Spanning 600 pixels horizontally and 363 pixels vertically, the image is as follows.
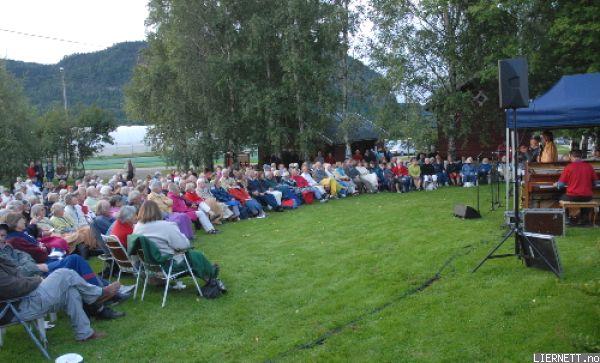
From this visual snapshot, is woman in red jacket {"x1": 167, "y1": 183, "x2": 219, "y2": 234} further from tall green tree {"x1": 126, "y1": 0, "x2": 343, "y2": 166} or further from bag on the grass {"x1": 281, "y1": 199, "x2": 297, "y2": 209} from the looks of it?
tall green tree {"x1": 126, "y1": 0, "x2": 343, "y2": 166}

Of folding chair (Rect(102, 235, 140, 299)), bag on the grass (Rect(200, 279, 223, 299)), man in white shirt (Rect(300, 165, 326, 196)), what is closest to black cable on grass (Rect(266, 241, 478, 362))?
bag on the grass (Rect(200, 279, 223, 299))

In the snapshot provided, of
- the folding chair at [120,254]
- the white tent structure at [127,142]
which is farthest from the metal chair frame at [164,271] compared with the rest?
the white tent structure at [127,142]

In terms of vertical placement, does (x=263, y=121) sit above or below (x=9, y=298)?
above

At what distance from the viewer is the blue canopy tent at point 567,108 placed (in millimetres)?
8836

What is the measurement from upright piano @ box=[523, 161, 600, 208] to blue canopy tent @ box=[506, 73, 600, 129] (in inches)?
28.9

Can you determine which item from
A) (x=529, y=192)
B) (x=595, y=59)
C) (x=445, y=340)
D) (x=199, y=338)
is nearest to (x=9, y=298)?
(x=199, y=338)

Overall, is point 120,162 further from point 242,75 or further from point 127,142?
point 242,75

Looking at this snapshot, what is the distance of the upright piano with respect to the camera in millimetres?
9289

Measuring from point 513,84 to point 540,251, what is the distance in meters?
2.01

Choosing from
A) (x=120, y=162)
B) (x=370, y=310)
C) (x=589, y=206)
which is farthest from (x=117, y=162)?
(x=370, y=310)

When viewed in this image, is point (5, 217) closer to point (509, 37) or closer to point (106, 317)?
point (106, 317)

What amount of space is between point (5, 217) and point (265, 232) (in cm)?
513

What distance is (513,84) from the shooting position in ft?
20.5

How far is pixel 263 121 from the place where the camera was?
70.9 feet
